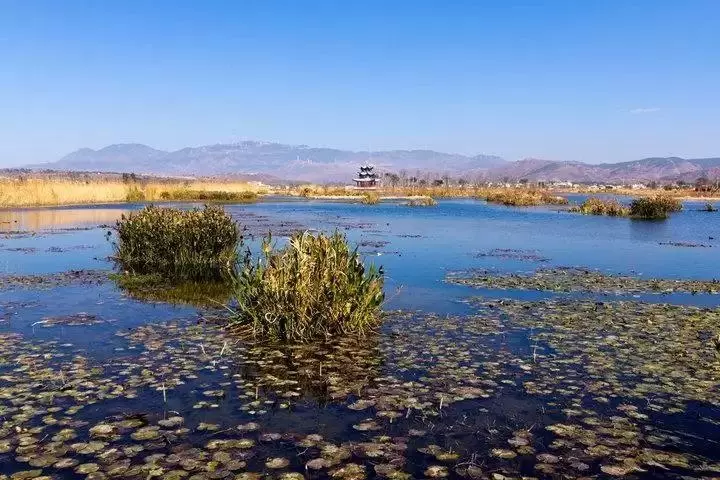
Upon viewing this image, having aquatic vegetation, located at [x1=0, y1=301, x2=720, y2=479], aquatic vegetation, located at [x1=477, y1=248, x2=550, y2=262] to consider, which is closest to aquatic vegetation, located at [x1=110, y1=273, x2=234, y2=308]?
aquatic vegetation, located at [x1=0, y1=301, x2=720, y2=479]

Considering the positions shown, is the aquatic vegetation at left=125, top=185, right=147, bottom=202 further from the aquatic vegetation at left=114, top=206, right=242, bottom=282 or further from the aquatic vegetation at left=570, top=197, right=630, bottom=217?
the aquatic vegetation at left=570, top=197, right=630, bottom=217

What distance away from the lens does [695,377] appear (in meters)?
9.06

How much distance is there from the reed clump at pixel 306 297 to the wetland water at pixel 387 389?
596 mm

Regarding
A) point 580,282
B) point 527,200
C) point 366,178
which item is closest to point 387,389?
point 580,282

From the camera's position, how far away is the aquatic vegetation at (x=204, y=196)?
63719mm

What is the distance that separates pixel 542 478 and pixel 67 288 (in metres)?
14.6

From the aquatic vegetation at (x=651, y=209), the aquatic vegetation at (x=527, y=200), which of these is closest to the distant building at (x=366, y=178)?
the aquatic vegetation at (x=527, y=200)

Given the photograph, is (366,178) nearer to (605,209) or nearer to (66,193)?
(66,193)

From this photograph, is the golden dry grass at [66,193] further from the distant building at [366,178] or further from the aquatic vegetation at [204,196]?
the distant building at [366,178]

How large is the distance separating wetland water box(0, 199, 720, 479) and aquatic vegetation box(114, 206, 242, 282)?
9.55 ft

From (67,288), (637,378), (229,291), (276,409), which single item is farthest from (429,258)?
(276,409)

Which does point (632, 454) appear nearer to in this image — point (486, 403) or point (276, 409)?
point (486, 403)

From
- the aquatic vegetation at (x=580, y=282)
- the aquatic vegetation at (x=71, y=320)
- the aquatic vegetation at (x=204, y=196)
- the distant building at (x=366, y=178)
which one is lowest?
the aquatic vegetation at (x=580, y=282)

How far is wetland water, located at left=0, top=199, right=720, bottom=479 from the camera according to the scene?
6312mm
